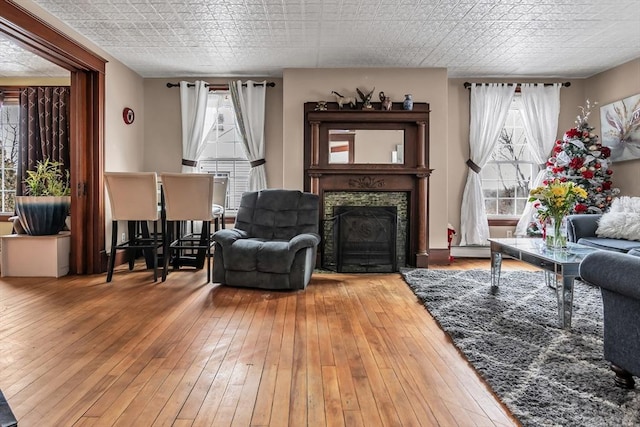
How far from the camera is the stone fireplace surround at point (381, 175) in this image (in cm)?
545

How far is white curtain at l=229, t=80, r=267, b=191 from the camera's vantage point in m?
6.03

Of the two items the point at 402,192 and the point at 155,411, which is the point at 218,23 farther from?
the point at 155,411

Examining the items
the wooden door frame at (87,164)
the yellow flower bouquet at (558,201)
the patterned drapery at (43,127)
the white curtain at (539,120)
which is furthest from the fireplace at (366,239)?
the patterned drapery at (43,127)

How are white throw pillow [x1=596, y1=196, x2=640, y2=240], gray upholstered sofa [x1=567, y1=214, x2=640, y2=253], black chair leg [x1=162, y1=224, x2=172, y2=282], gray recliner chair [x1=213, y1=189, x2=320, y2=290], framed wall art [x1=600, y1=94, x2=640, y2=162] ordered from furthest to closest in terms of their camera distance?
framed wall art [x1=600, y1=94, x2=640, y2=162], black chair leg [x1=162, y1=224, x2=172, y2=282], gray upholstered sofa [x1=567, y1=214, x2=640, y2=253], white throw pillow [x1=596, y1=196, x2=640, y2=240], gray recliner chair [x1=213, y1=189, x2=320, y2=290]

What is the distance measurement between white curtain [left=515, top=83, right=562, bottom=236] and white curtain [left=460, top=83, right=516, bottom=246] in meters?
0.29

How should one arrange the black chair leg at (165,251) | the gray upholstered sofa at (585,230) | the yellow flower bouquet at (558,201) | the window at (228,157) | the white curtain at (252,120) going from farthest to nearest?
the window at (228,157) → the white curtain at (252,120) → the black chair leg at (165,251) → the gray upholstered sofa at (585,230) → the yellow flower bouquet at (558,201)

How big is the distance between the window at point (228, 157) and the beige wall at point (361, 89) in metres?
0.92

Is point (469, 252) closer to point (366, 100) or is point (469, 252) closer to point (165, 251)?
point (366, 100)

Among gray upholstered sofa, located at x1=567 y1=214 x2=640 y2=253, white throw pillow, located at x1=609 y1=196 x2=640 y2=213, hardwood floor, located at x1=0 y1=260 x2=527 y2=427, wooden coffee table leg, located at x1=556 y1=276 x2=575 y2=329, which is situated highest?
white throw pillow, located at x1=609 y1=196 x2=640 y2=213

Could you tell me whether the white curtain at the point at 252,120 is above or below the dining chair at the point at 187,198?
above

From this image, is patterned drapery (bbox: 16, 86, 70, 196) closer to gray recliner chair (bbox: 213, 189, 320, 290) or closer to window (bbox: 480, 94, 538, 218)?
gray recliner chair (bbox: 213, 189, 320, 290)

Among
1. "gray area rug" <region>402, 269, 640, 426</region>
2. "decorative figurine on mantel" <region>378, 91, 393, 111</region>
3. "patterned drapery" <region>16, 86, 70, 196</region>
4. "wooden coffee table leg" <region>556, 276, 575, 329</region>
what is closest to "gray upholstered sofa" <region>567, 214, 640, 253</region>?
"gray area rug" <region>402, 269, 640, 426</region>

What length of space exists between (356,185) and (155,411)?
13.1 ft

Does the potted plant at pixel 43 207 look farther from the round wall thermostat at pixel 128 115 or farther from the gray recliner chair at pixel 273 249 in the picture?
the gray recliner chair at pixel 273 249
